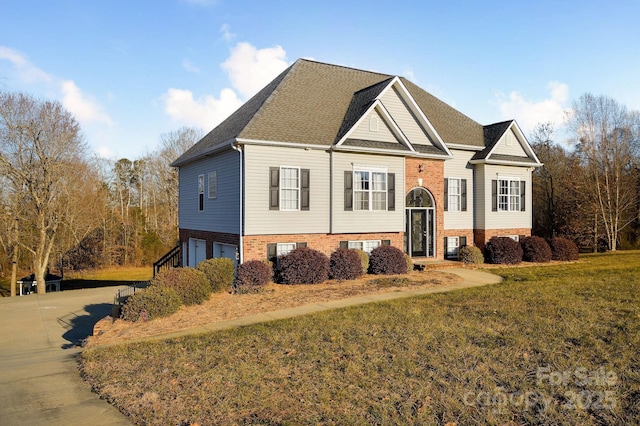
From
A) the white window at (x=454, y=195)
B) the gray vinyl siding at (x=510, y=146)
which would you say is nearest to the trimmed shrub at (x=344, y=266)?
the white window at (x=454, y=195)

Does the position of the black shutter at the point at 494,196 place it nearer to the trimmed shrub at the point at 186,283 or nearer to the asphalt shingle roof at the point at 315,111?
the asphalt shingle roof at the point at 315,111

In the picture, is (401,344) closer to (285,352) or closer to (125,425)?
(285,352)

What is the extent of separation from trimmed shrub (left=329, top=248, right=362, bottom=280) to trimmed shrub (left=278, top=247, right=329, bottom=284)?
62 cm

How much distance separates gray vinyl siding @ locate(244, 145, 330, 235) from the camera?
53.3ft

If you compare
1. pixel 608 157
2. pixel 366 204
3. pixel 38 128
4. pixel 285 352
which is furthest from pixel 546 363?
pixel 608 157

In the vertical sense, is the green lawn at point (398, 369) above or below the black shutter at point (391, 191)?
below

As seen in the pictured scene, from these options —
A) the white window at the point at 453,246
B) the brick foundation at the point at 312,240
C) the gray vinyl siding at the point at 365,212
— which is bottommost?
the white window at the point at 453,246

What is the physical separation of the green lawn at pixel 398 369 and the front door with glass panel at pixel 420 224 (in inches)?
410

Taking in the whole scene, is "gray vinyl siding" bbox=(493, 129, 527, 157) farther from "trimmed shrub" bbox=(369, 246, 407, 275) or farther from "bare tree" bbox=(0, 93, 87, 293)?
"bare tree" bbox=(0, 93, 87, 293)

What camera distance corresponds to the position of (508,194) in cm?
2342

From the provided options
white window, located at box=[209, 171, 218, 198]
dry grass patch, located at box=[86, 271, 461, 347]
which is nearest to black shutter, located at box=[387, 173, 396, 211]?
dry grass patch, located at box=[86, 271, 461, 347]

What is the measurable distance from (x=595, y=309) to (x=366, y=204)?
391 inches

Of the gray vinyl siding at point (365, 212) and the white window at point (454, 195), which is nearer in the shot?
the gray vinyl siding at point (365, 212)

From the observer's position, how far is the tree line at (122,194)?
85.0ft
